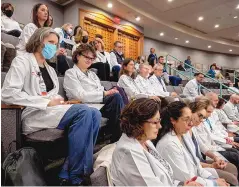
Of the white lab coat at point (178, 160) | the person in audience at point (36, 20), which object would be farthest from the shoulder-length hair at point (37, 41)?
the white lab coat at point (178, 160)

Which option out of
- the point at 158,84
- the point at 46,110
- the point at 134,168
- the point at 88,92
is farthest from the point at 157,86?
the point at 134,168

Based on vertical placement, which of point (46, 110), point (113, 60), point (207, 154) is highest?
point (113, 60)

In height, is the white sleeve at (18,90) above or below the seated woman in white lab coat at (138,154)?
above

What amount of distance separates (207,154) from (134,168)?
140 centimetres

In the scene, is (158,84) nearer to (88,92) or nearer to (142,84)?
(142,84)

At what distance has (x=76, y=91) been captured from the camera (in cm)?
194

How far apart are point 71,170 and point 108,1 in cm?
656

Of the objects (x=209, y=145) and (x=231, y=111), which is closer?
(x=209, y=145)

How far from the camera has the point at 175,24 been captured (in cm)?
927

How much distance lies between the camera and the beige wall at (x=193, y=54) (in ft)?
36.7

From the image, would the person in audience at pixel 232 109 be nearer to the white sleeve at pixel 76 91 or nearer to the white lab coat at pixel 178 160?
the white lab coat at pixel 178 160

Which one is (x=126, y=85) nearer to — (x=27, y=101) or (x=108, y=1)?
(x=27, y=101)

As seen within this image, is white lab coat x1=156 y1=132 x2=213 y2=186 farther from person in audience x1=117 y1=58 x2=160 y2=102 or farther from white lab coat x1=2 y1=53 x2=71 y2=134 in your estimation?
person in audience x1=117 y1=58 x2=160 y2=102

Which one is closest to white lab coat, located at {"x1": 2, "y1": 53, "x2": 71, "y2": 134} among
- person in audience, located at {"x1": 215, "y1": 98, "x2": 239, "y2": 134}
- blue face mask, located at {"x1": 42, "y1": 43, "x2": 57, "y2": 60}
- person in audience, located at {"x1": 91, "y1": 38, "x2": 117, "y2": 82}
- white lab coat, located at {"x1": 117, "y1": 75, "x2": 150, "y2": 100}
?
blue face mask, located at {"x1": 42, "y1": 43, "x2": 57, "y2": 60}
